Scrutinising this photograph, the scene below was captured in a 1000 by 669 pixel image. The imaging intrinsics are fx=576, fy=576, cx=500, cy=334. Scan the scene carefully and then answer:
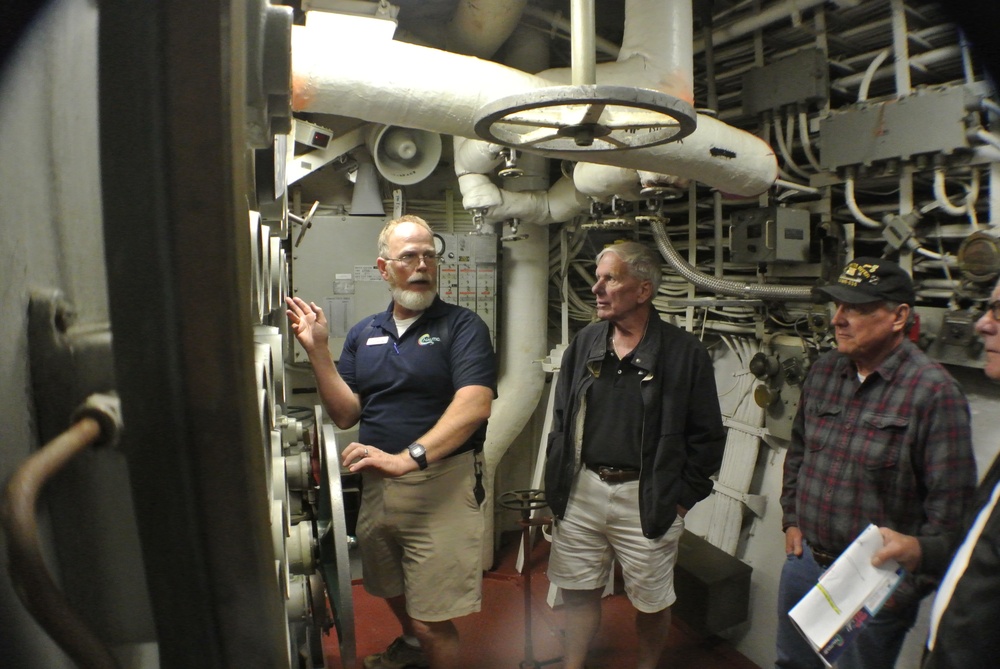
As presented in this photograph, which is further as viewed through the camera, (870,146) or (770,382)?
(770,382)

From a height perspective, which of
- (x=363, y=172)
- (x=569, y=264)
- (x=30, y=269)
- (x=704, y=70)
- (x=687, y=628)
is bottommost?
(x=687, y=628)

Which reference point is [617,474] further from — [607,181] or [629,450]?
[607,181]

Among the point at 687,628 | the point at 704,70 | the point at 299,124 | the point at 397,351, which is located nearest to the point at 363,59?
the point at 397,351

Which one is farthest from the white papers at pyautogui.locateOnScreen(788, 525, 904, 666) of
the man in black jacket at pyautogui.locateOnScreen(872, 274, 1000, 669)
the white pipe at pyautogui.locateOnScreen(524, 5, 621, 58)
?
the white pipe at pyautogui.locateOnScreen(524, 5, 621, 58)

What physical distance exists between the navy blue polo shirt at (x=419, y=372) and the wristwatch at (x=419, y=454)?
144mm

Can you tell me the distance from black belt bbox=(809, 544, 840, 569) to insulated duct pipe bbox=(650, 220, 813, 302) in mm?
931

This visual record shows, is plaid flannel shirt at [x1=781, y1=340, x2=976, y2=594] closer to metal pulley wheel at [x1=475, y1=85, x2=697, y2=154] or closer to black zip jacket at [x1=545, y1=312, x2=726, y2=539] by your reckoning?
black zip jacket at [x1=545, y1=312, x2=726, y2=539]

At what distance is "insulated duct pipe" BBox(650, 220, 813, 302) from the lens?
2252 mm

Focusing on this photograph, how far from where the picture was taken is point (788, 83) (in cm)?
228

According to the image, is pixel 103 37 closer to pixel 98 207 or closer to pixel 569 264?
pixel 98 207

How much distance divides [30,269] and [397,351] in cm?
169

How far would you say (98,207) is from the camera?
334mm

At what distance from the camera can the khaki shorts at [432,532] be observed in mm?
1952

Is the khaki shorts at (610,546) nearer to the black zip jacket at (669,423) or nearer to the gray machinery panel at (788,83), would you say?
the black zip jacket at (669,423)
